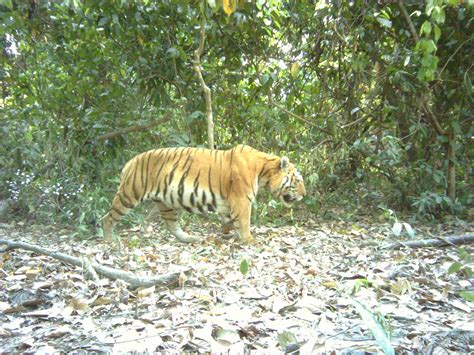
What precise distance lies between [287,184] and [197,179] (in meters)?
1.19

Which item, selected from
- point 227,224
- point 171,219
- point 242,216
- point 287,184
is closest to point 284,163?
point 287,184

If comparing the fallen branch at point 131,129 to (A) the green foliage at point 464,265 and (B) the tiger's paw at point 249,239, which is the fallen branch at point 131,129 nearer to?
(B) the tiger's paw at point 249,239

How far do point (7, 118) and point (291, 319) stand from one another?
21.9ft

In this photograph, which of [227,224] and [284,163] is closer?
[284,163]

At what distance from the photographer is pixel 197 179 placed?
19.0 ft

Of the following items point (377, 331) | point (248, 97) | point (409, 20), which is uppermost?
point (409, 20)

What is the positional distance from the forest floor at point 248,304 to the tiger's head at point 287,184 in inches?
63.9

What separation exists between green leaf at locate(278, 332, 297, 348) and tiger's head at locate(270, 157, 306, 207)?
12.3 feet

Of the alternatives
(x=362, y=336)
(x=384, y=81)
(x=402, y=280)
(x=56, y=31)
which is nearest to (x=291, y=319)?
(x=362, y=336)

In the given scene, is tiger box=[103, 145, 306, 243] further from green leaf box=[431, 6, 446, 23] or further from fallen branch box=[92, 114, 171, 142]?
green leaf box=[431, 6, 446, 23]

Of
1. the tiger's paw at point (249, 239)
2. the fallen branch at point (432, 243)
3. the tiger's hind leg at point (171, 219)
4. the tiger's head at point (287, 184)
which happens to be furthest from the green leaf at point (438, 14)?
the tiger's hind leg at point (171, 219)

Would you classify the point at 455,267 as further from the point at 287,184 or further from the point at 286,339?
the point at 287,184

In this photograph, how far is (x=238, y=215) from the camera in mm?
5523

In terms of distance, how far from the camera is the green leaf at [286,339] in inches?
84.9
